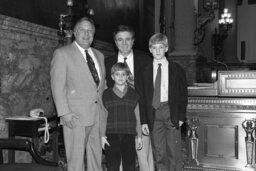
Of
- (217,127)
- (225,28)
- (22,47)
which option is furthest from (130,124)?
(225,28)

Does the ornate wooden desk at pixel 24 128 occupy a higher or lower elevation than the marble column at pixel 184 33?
lower

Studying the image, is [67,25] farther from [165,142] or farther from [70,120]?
[165,142]

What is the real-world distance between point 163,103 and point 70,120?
981 millimetres

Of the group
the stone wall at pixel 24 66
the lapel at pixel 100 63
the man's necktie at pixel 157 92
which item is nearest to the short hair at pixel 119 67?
the lapel at pixel 100 63

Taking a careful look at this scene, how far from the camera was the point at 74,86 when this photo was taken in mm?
3199

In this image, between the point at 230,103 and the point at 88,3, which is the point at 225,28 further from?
the point at 230,103

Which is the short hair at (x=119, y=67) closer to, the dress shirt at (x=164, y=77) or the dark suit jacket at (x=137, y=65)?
the dark suit jacket at (x=137, y=65)

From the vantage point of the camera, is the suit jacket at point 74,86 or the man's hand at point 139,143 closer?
the suit jacket at point 74,86

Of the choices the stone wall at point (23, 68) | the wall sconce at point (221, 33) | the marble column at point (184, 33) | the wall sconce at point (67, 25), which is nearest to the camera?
the stone wall at point (23, 68)

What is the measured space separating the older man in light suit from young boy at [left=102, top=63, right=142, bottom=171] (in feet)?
0.35

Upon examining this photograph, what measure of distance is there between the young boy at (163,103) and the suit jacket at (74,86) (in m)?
0.52

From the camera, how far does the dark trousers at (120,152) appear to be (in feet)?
10.6

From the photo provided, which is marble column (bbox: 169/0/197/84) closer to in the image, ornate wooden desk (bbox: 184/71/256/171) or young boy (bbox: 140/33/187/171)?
ornate wooden desk (bbox: 184/71/256/171)

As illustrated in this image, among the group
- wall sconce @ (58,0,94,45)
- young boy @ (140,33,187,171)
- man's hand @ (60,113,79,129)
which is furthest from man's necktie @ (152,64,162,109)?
wall sconce @ (58,0,94,45)
